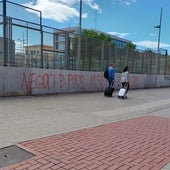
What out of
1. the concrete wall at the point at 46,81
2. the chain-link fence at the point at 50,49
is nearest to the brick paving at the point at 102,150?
the concrete wall at the point at 46,81

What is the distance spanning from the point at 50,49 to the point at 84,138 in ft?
30.0

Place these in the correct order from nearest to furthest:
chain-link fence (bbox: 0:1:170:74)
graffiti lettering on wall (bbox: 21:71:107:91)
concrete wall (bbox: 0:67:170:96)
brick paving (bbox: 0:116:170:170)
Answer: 1. brick paving (bbox: 0:116:170:170)
2. concrete wall (bbox: 0:67:170:96)
3. chain-link fence (bbox: 0:1:170:74)
4. graffiti lettering on wall (bbox: 21:71:107:91)

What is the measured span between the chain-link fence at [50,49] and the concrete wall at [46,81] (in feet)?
1.41

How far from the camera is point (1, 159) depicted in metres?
4.25

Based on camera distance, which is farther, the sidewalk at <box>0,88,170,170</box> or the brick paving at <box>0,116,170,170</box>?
the sidewalk at <box>0,88,170,170</box>

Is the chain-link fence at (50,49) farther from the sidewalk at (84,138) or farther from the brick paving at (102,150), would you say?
the brick paving at (102,150)

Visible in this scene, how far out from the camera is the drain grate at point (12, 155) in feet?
13.7

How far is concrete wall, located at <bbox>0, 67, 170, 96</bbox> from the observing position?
38.2ft

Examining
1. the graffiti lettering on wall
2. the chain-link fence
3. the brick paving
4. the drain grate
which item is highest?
the chain-link fence

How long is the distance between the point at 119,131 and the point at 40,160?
9.33ft

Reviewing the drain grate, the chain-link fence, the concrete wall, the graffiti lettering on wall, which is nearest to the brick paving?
the drain grate

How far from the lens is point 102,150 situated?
495 cm

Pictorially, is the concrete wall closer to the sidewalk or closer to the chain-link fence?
the chain-link fence

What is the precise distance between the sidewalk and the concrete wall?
9.75ft
